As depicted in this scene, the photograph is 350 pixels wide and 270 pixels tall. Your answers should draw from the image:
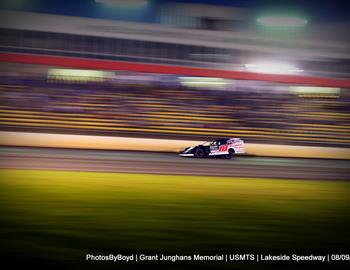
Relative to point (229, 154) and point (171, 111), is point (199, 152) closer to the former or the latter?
point (229, 154)

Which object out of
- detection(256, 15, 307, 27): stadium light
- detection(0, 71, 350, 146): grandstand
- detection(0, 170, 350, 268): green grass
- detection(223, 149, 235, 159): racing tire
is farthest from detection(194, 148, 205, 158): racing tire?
detection(256, 15, 307, 27): stadium light

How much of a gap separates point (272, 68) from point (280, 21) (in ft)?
13.4

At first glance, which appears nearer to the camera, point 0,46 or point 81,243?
point 81,243

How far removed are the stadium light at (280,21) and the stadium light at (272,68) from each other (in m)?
3.47

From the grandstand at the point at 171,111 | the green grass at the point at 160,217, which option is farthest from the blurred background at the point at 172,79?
the green grass at the point at 160,217

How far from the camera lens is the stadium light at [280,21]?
2692 centimetres

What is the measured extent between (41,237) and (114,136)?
48.2 ft

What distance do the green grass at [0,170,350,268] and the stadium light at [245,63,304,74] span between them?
15.1 metres

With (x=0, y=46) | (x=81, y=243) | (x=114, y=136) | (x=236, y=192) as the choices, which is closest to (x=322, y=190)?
(x=236, y=192)

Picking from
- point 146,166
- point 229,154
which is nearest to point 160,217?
A: point 146,166

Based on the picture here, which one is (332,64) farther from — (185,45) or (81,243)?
(81,243)

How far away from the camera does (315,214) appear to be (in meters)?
7.14

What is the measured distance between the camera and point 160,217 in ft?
21.3

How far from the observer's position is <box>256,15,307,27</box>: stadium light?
26.9m
